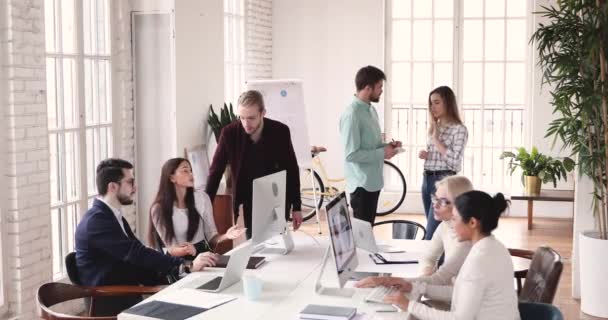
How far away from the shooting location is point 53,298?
156 inches

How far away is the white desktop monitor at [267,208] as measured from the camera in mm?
4270

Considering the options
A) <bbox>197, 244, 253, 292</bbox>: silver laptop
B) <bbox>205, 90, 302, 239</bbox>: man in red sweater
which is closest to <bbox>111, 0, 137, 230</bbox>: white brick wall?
<bbox>205, 90, 302, 239</bbox>: man in red sweater

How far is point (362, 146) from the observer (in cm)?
605

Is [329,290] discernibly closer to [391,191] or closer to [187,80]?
[187,80]

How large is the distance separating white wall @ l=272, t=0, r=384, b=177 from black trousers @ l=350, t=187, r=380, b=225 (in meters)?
4.09

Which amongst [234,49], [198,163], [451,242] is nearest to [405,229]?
[451,242]

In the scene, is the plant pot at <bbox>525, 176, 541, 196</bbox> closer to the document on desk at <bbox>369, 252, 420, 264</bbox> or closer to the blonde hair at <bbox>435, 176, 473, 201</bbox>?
the document on desk at <bbox>369, 252, 420, 264</bbox>

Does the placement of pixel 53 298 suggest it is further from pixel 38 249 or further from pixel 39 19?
pixel 39 19

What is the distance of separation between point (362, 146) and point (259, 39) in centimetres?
415

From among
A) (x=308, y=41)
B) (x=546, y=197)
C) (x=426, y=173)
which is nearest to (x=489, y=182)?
(x=546, y=197)

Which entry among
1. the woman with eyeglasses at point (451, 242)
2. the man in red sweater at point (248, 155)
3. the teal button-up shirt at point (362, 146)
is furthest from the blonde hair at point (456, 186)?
the teal button-up shirt at point (362, 146)

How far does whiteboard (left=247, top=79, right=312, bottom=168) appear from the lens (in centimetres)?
825

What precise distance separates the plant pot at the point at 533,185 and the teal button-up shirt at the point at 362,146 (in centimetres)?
356

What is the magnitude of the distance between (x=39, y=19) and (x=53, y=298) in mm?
2064
